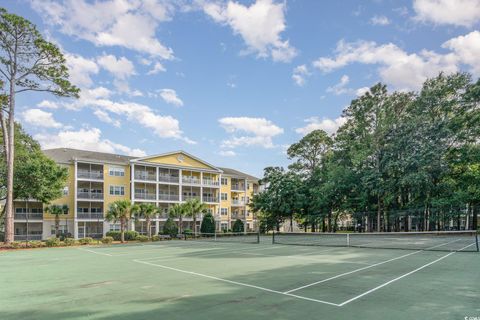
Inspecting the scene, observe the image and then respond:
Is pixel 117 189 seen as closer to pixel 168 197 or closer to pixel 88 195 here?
pixel 88 195

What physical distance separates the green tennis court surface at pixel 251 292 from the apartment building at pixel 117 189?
36.1 meters

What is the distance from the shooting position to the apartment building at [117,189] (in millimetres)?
47688

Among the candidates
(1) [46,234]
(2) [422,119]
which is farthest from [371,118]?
(1) [46,234]

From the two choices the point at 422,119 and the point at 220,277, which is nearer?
the point at 220,277

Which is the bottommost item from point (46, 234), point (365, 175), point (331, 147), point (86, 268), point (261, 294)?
point (46, 234)

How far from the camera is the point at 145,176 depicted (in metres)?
55.3

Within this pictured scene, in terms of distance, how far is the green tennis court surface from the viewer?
7.50 m

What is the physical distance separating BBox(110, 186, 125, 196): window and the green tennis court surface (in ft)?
128

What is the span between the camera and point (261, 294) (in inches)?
363

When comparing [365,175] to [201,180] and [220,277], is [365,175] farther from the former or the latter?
[220,277]

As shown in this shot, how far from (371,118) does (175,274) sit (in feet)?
130

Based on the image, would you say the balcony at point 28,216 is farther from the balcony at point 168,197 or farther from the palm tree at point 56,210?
the balcony at point 168,197

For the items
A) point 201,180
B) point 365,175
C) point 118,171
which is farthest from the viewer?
point 201,180

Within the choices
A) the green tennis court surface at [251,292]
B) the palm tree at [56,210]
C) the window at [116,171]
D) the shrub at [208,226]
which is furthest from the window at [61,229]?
the green tennis court surface at [251,292]
